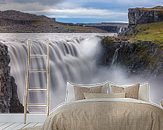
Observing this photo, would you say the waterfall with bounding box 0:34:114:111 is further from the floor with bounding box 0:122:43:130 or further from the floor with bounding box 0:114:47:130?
the floor with bounding box 0:122:43:130

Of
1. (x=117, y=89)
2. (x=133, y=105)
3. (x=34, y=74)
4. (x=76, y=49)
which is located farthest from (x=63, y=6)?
(x=133, y=105)

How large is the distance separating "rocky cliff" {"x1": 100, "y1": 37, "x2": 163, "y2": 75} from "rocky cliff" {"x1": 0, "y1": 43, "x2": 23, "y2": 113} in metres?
1.69

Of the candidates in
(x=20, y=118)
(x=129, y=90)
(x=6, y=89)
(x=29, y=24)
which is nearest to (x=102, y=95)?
(x=129, y=90)

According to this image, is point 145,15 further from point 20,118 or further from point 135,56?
point 20,118

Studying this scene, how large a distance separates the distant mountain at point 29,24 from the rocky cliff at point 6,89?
0.43 metres

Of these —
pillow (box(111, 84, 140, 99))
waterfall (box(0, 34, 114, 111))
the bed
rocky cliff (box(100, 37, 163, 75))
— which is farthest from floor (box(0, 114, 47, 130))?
the bed

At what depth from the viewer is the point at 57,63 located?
24.6ft

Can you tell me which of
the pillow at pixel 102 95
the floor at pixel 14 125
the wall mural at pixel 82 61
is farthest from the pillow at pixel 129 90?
the floor at pixel 14 125

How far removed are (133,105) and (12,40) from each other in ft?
11.1

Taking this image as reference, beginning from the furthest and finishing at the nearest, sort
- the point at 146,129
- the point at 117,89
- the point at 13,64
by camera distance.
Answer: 1. the point at 13,64
2. the point at 117,89
3. the point at 146,129

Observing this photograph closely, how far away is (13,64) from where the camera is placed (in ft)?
24.4

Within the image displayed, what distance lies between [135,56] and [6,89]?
7.98 feet

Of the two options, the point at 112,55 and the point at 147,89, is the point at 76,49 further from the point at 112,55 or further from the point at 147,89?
the point at 147,89

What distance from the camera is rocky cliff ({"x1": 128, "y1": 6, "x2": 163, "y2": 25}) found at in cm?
750
